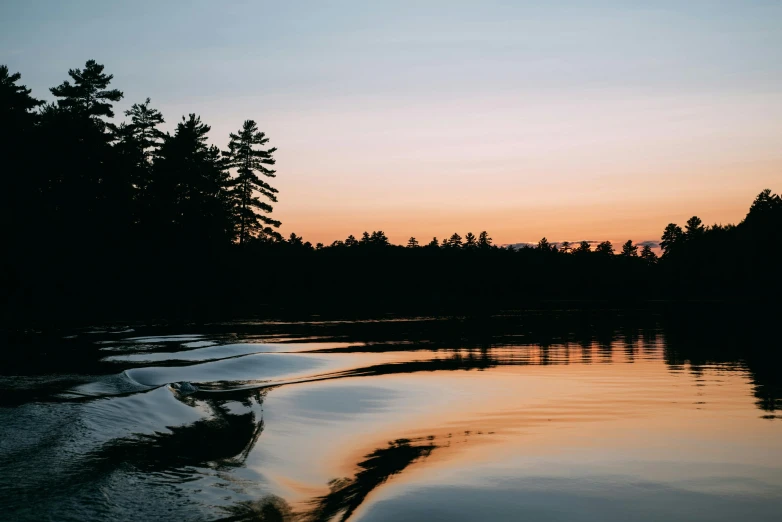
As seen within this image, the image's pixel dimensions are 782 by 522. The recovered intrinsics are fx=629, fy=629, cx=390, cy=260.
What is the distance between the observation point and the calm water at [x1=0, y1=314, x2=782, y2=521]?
743 centimetres

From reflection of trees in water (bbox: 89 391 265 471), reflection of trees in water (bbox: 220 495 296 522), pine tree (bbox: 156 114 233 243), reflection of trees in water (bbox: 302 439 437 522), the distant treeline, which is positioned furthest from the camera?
pine tree (bbox: 156 114 233 243)

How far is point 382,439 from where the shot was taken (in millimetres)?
11344

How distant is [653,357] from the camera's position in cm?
→ 2398

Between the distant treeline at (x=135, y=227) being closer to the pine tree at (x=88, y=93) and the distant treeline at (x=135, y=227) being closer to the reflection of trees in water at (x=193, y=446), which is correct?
the pine tree at (x=88, y=93)

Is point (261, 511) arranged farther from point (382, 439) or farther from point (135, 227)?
point (135, 227)

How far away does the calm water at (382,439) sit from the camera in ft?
24.4

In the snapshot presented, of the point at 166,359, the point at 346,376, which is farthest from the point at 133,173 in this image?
the point at 346,376

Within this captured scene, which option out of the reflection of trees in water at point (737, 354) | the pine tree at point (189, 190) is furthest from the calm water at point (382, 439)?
the pine tree at point (189, 190)

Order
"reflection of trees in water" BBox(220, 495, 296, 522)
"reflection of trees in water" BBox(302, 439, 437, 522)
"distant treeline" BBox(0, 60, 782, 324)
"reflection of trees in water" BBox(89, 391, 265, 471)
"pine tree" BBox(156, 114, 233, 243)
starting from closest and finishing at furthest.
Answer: "reflection of trees in water" BBox(220, 495, 296, 522) → "reflection of trees in water" BBox(302, 439, 437, 522) → "reflection of trees in water" BBox(89, 391, 265, 471) → "distant treeline" BBox(0, 60, 782, 324) → "pine tree" BBox(156, 114, 233, 243)

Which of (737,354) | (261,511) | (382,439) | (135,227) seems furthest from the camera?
(135,227)

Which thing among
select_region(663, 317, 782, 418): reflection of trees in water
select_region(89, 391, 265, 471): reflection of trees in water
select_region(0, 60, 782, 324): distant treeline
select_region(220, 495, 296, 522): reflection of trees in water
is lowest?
select_region(663, 317, 782, 418): reflection of trees in water

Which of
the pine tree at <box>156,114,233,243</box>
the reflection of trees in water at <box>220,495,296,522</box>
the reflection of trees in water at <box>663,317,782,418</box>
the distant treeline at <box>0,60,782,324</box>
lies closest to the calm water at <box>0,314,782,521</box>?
the reflection of trees in water at <box>220,495,296,522</box>

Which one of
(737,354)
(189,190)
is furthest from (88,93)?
(737,354)

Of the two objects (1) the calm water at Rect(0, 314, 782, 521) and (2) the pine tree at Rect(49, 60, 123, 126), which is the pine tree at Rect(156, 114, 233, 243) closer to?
(2) the pine tree at Rect(49, 60, 123, 126)
